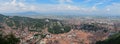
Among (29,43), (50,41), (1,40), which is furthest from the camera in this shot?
(50,41)

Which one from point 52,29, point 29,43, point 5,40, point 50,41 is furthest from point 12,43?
point 52,29

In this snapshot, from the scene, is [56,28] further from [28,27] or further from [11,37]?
[11,37]

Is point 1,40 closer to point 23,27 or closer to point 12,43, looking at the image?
point 12,43

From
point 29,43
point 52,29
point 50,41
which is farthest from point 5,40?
point 52,29

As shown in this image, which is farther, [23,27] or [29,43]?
[23,27]

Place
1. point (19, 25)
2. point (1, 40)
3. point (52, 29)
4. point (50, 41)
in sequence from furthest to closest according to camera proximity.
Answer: point (19, 25), point (52, 29), point (50, 41), point (1, 40)

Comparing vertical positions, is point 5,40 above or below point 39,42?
above

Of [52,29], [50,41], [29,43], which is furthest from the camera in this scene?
A: [52,29]

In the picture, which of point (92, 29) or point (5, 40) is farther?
point (92, 29)
